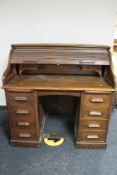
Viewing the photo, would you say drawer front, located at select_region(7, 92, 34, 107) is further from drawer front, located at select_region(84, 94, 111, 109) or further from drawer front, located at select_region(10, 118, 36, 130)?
drawer front, located at select_region(84, 94, 111, 109)

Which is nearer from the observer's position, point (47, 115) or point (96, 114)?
point (96, 114)

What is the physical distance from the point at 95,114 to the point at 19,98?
79 centimetres

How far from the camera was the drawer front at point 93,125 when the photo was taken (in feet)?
5.79

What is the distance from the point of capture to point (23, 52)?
75.1 inches

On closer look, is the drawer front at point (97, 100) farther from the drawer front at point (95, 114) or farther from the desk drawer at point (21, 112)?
the desk drawer at point (21, 112)

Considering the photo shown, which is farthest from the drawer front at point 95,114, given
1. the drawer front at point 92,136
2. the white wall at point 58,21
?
the white wall at point 58,21

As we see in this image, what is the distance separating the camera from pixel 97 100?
5.40 feet

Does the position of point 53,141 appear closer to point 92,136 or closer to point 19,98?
point 92,136

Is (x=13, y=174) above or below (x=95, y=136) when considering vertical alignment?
below

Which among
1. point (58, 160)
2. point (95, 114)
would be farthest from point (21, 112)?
point (95, 114)

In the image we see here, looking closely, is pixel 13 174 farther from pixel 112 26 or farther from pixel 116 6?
pixel 116 6

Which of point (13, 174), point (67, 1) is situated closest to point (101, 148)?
point (13, 174)

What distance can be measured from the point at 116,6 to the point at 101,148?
1651 mm

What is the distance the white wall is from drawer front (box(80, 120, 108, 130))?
100 centimetres
